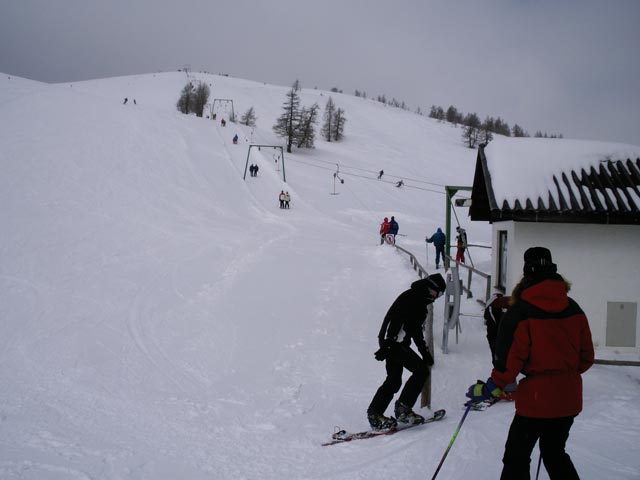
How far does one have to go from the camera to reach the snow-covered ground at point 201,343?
422cm

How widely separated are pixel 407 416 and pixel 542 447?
6.47ft

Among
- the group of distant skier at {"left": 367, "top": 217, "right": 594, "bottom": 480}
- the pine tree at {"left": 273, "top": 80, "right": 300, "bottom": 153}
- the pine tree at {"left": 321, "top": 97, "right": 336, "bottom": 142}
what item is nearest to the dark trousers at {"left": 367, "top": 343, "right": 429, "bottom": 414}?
the group of distant skier at {"left": 367, "top": 217, "right": 594, "bottom": 480}

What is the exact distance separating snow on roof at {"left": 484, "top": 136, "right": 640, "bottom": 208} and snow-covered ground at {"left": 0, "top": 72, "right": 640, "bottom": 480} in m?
3.07

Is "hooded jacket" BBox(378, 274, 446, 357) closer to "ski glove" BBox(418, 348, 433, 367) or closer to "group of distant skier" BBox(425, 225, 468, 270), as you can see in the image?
"ski glove" BBox(418, 348, 433, 367)

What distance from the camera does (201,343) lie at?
7766mm

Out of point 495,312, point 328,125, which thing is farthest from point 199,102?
point 495,312

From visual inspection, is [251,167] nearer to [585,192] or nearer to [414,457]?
[585,192]

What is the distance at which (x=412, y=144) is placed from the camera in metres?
71.6

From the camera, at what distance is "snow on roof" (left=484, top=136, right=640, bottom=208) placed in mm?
9078

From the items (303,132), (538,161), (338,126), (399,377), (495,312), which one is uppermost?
(338,126)

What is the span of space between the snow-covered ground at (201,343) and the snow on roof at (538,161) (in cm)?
307

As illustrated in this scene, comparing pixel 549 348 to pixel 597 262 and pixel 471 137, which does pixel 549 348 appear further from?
pixel 471 137

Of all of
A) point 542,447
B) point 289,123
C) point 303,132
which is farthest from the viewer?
point 289,123

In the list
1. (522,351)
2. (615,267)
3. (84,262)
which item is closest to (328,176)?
(84,262)
